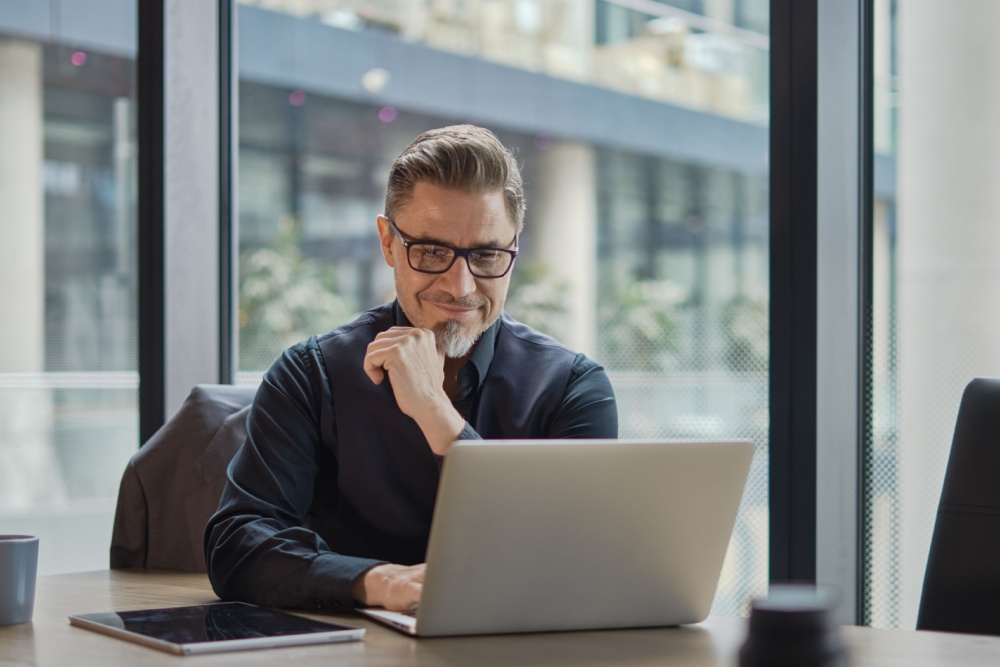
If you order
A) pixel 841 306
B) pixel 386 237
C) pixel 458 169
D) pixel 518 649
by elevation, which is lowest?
pixel 518 649

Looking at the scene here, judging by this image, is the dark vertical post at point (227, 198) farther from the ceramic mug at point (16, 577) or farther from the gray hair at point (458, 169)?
the ceramic mug at point (16, 577)

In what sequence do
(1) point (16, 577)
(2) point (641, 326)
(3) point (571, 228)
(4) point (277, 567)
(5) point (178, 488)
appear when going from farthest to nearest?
(3) point (571, 228) < (2) point (641, 326) < (5) point (178, 488) < (4) point (277, 567) < (1) point (16, 577)

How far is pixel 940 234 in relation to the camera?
1868 mm

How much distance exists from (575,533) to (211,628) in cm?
41

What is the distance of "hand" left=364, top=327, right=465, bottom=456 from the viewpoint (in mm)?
1580

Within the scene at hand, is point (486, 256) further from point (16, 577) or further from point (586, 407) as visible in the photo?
point (16, 577)

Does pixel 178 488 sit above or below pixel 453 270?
below

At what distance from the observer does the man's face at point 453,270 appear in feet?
5.78

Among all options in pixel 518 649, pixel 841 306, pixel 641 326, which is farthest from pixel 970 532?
pixel 641 326

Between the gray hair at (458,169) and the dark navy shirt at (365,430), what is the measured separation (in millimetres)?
218

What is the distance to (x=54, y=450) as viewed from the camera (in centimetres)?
291

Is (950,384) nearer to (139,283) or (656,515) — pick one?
(656,515)

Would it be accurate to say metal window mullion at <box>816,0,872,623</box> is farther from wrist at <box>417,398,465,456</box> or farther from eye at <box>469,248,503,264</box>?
wrist at <box>417,398,465,456</box>

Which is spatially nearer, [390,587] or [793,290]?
[390,587]
